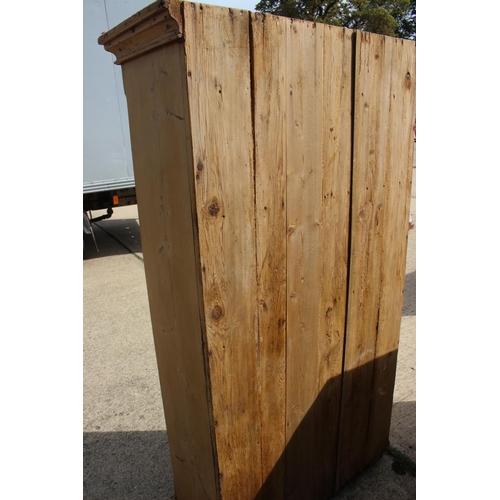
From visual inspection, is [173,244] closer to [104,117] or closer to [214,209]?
[214,209]

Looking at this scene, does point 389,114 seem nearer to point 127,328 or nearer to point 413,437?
point 413,437

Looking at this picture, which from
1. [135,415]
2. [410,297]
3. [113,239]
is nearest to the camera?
[135,415]

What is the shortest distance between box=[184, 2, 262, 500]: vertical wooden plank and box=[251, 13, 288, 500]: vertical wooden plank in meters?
0.03

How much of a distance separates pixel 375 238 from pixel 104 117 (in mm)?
5074

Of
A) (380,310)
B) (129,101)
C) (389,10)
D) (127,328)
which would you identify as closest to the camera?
(129,101)

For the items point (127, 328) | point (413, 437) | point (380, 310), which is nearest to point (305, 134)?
point (380, 310)

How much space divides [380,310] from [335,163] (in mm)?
793

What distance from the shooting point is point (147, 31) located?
1300mm

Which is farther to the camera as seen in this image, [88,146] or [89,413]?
[88,146]

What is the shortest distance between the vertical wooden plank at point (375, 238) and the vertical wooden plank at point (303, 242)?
0.21 metres

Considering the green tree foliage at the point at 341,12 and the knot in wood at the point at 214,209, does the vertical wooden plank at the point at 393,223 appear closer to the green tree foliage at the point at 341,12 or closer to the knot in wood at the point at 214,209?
the knot in wood at the point at 214,209

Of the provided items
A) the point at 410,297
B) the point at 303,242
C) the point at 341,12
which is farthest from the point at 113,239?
the point at 341,12

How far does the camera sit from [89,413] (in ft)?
9.43

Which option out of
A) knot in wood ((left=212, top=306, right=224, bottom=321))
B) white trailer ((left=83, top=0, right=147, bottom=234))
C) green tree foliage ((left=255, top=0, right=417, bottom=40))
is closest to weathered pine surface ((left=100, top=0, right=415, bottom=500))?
knot in wood ((left=212, top=306, right=224, bottom=321))
